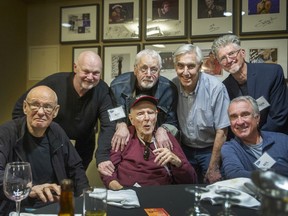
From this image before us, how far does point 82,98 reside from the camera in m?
2.85

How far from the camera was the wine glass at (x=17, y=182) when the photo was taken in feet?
4.18

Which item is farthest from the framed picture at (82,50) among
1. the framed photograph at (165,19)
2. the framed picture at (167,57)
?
the framed picture at (167,57)

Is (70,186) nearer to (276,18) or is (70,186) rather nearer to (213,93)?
(213,93)

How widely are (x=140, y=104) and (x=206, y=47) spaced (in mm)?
1587

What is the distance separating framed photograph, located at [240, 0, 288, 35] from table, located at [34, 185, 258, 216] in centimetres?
233

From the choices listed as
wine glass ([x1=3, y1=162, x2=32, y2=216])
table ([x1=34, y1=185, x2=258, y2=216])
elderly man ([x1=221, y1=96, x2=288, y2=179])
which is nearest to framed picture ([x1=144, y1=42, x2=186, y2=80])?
elderly man ([x1=221, y1=96, x2=288, y2=179])

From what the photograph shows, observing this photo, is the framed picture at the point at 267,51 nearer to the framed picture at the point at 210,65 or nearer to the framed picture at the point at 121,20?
the framed picture at the point at 210,65

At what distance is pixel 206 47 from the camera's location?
3672 millimetres

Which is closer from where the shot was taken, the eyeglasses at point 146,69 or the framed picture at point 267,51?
the eyeglasses at point 146,69

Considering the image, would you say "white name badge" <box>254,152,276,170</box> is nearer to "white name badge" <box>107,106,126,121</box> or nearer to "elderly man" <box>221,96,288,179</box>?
"elderly man" <box>221,96,288,179</box>

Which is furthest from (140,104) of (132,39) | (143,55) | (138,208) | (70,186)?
(132,39)

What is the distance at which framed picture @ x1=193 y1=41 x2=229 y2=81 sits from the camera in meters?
3.62

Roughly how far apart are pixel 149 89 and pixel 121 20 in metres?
1.58

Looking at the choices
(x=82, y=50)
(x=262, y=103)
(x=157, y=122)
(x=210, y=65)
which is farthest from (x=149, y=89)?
(x=82, y=50)
